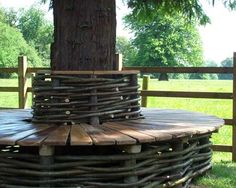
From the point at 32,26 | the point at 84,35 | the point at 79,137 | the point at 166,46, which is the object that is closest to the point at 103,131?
the point at 79,137

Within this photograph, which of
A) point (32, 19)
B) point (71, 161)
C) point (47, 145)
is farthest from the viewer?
point (32, 19)

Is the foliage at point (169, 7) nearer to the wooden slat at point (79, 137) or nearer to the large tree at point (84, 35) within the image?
the large tree at point (84, 35)

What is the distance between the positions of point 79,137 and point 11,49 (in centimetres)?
4834

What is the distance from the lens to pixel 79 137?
3.61 meters

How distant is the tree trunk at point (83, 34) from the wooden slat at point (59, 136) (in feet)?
2.31

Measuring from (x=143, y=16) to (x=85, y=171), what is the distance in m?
3.27

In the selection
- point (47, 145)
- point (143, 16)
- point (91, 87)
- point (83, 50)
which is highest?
point (143, 16)

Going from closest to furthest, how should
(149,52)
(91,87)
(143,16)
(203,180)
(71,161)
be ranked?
(71,161) → (91,87) → (203,180) → (143,16) → (149,52)

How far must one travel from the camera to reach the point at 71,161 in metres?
3.75

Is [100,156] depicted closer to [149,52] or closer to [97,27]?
[97,27]

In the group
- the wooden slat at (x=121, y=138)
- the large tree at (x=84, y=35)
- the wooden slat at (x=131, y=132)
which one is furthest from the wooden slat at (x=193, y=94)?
the wooden slat at (x=121, y=138)

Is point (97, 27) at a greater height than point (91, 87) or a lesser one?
greater

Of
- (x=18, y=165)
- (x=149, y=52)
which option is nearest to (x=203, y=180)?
(x=18, y=165)

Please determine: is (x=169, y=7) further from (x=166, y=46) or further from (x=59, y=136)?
(x=166, y=46)
